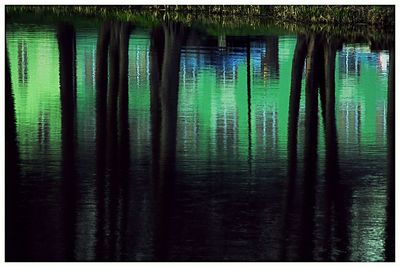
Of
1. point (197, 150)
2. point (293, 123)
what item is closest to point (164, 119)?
point (293, 123)

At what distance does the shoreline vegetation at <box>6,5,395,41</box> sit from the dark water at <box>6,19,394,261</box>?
47.4 inches

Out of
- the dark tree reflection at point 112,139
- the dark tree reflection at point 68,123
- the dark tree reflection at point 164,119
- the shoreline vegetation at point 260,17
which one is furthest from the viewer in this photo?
the shoreline vegetation at point 260,17

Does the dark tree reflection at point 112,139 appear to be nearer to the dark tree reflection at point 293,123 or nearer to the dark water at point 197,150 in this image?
the dark water at point 197,150

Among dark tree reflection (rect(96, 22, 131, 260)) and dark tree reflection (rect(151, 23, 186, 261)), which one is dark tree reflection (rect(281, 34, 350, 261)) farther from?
dark tree reflection (rect(96, 22, 131, 260))

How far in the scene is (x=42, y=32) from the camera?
41.8m

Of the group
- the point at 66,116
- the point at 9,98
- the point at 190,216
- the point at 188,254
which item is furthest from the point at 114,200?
the point at 9,98

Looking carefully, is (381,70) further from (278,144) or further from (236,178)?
(236,178)

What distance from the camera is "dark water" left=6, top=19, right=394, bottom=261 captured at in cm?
1727

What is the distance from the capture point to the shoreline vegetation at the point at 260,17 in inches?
1524

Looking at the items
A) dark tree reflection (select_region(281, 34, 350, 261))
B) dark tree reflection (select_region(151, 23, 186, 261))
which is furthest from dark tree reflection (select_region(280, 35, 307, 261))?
dark tree reflection (select_region(151, 23, 186, 261))

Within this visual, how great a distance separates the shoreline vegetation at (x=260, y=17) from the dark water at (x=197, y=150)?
1.20 meters

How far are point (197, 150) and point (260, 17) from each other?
19.1 meters

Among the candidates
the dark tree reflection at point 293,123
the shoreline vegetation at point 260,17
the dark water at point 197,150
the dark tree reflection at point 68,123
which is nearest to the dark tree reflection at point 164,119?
the dark water at point 197,150

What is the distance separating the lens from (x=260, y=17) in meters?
42.1
